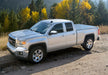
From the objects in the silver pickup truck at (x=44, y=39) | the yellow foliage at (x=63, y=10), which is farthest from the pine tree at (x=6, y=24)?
the silver pickup truck at (x=44, y=39)

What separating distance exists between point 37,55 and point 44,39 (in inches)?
29.9

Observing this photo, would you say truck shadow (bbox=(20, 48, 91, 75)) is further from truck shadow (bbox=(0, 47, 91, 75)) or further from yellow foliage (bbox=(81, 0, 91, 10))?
yellow foliage (bbox=(81, 0, 91, 10))

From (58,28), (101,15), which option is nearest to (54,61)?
(58,28)

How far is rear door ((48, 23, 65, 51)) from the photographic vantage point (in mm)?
5993

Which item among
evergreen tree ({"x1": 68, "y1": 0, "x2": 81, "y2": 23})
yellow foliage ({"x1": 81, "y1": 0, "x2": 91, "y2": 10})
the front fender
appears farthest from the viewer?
yellow foliage ({"x1": 81, "y1": 0, "x2": 91, "y2": 10})

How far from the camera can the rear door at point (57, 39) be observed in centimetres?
599

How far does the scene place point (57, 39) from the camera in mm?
6207

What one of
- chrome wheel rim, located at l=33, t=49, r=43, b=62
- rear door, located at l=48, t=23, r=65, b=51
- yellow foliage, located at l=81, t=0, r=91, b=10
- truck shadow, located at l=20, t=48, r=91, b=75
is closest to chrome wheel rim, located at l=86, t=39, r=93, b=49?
truck shadow, located at l=20, t=48, r=91, b=75

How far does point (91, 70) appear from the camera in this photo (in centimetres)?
511

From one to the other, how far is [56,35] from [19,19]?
64.6 m

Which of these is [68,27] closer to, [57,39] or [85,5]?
[57,39]

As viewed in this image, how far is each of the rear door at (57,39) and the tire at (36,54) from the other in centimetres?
45

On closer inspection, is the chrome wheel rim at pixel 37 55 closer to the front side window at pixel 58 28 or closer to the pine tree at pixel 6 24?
the front side window at pixel 58 28

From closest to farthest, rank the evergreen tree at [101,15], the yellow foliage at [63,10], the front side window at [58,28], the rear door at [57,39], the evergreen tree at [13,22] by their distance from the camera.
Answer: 1. the rear door at [57,39]
2. the front side window at [58,28]
3. the evergreen tree at [101,15]
4. the yellow foliage at [63,10]
5. the evergreen tree at [13,22]
